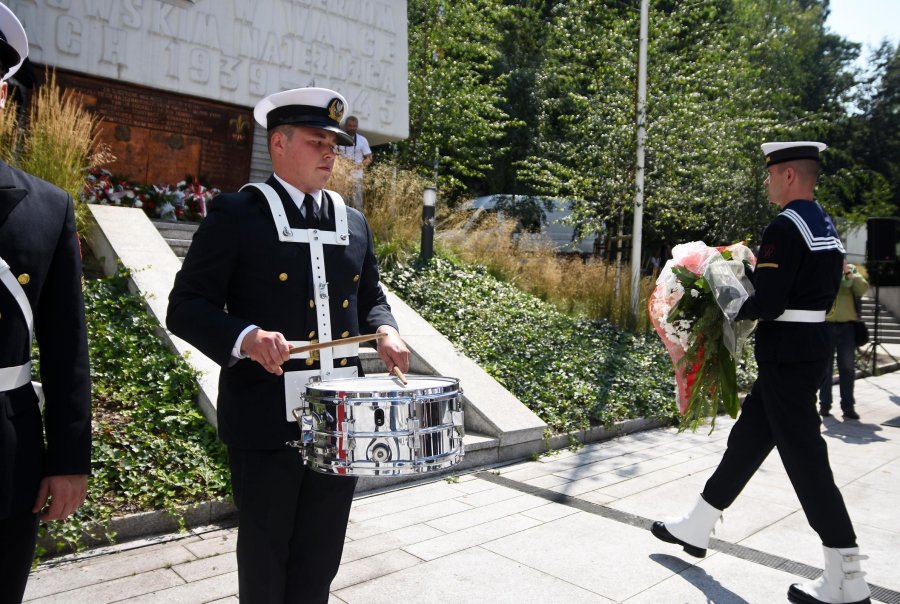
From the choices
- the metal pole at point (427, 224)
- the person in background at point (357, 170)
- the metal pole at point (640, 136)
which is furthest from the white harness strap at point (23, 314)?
the metal pole at point (640, 136)

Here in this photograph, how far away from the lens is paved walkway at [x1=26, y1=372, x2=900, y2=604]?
3520 mm

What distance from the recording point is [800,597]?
136 inches

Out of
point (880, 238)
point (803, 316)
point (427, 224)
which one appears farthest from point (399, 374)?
point (880, 238)

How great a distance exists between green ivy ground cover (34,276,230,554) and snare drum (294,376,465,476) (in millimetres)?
2367

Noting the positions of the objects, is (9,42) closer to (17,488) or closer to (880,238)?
(17,488)

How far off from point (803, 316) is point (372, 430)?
2.51 metres

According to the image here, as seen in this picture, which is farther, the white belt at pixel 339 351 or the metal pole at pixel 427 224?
the metal pole at pixel 427 224

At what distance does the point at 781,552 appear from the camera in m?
4.18

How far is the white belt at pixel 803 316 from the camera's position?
3.59 m

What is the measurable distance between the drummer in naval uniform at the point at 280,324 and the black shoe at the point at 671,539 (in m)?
2.26

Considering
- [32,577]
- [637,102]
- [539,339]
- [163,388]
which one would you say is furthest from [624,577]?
[637,102]

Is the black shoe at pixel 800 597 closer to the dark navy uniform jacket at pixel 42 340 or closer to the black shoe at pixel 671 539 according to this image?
the black shoe at pixel 671 539

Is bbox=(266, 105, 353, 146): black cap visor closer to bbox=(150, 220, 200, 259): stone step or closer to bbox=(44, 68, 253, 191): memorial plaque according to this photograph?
bbox=(150, 220, 200, 259): stone step

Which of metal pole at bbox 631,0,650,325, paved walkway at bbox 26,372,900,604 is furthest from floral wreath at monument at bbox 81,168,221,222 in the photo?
metal pole at bbox 631,0,650,325
